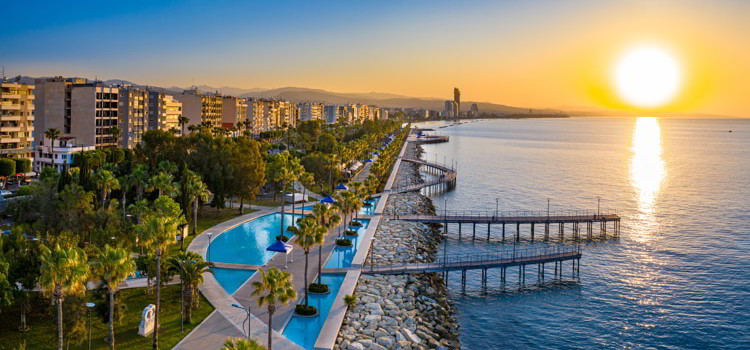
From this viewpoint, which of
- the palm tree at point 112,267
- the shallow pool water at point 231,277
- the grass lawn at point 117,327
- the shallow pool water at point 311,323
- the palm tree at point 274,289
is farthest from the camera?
the shallow pool water at point 231,277

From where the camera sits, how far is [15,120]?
9050cm

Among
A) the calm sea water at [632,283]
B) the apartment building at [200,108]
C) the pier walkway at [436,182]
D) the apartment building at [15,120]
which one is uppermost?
the apartment building at [200,108]

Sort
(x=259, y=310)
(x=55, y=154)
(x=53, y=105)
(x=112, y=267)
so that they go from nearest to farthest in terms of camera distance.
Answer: (x=112, y=267) → (x=259, y=310) → (x=55, y=154) → (x=53, y=105)

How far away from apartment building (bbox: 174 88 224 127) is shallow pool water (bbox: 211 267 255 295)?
11350cm

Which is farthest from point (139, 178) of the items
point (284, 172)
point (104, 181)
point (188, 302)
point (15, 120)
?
point (15, 120)

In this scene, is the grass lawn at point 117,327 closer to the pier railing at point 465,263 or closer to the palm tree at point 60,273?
the palm tree at point 60,273

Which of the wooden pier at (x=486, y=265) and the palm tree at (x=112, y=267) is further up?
the palm tree at (x=112, y=267)

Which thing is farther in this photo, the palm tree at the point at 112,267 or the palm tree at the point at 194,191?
the palm tree at the point at 194,191

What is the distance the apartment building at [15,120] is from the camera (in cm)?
8812

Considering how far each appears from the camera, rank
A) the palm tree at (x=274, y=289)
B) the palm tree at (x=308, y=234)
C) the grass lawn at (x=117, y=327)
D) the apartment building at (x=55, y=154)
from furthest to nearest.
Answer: the apartment building at (x=55, y=154)
the palm tree at (x=308, y=234)
the grass lawn at (x=117, y=327)
the palm tree at (x=274, y=289)

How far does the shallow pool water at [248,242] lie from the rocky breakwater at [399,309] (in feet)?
36.7

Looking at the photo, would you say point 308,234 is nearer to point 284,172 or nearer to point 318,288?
point 318,288

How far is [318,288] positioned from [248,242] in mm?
17891

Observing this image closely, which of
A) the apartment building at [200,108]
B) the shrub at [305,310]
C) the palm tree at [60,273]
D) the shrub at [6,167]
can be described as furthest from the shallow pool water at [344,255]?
the apartment building at [200,108]
